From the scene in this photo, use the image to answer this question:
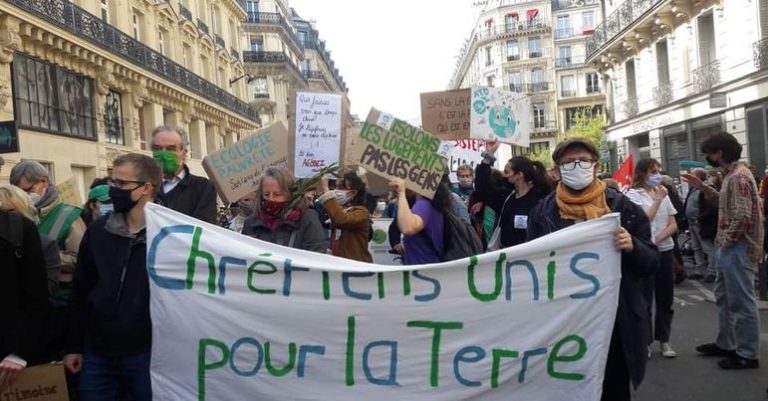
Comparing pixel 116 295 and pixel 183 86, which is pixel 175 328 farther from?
pixel 183 86

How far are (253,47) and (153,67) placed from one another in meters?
30.7

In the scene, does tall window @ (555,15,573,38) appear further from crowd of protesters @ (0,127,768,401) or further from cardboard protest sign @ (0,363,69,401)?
cardboard protest sign @ (0,363,69,401)

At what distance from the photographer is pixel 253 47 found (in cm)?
5600

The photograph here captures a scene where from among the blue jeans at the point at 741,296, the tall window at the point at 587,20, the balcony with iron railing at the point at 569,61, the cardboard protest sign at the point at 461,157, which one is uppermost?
the tall window at the point at 587,20

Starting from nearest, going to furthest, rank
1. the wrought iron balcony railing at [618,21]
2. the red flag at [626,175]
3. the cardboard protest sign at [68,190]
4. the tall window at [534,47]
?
the cardboard protest sign at [68,190] → the red flag at [626,175] → the wrought iron balcony railing at [618,21] → the tall window at [534,47]

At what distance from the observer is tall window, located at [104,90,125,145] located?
23.0 m

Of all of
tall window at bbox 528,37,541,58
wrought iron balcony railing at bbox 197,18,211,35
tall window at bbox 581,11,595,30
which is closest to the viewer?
wrought iron balcony railing at bbox 197,18,211,35

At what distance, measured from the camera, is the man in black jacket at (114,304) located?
316 cm

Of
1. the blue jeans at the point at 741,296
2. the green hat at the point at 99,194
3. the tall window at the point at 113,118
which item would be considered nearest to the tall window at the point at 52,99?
the tall window at the point at 113,118

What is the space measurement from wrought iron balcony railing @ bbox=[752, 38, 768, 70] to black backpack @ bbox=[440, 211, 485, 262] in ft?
55.3

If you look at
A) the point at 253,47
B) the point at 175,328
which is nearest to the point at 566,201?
the point at 175,328

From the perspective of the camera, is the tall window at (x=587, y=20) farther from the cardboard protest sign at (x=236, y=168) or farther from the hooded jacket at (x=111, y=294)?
the hooded jacket at (x=111, y=294)

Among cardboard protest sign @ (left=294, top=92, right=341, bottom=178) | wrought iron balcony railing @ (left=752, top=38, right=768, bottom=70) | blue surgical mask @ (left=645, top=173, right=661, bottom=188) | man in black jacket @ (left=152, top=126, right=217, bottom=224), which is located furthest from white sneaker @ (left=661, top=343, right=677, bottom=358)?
wrought iron balcony railing @ (left=752, top=38, right=768, bottom=70)

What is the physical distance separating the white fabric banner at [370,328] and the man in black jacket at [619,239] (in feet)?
0.49
